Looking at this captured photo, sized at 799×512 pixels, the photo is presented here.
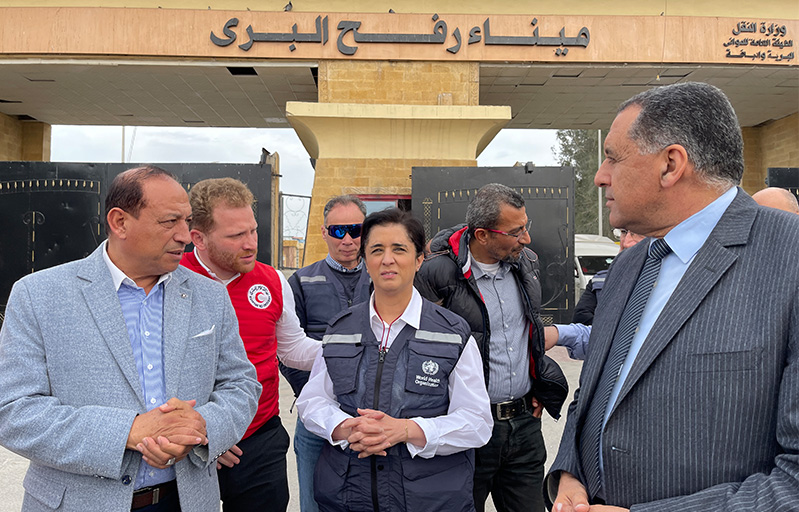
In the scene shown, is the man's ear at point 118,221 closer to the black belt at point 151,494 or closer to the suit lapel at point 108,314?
the suit lapel at point 108,314

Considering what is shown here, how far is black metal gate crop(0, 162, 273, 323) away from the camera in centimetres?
832

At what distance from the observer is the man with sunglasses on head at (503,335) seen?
275 cm

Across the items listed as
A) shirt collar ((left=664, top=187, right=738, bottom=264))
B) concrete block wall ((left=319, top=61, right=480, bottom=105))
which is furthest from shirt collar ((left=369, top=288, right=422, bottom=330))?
concrete block wall ((left=319, top=61, right=480, bottom=105))

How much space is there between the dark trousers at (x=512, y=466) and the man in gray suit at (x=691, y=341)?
115cm

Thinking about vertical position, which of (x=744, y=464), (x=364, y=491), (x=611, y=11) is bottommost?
(x=364, y=491)

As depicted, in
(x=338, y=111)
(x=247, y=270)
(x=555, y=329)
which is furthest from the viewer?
(x=338, y=111)

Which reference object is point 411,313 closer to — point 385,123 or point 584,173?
point 385,123

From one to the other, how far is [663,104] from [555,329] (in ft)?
5.22

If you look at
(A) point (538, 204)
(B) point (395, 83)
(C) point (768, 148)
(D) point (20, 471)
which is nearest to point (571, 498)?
(D) point (20, 471)

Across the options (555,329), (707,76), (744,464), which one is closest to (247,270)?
(555,329)

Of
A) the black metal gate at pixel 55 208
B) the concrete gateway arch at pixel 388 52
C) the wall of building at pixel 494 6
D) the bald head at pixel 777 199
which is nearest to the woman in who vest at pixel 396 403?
the bald head at pixel 777 199

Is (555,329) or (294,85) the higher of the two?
(294,85)

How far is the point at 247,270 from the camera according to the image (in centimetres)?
261

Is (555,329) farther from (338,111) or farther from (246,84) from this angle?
(246,84)
